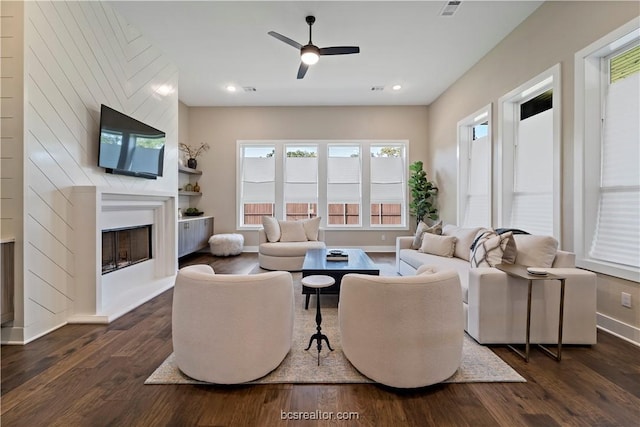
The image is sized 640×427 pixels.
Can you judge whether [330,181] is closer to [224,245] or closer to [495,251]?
[224,245]

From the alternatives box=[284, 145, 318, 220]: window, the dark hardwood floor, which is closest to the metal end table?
the dark hardwood floor

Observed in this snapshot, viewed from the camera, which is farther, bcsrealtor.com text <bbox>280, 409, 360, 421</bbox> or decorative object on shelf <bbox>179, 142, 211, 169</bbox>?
decorative object on shelf <bbox>179, 142, 211, 169</bbox>

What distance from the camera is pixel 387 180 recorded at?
6758mm

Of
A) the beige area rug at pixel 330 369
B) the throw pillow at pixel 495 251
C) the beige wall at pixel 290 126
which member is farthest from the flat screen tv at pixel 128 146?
the throw pillow at pixel 495 251

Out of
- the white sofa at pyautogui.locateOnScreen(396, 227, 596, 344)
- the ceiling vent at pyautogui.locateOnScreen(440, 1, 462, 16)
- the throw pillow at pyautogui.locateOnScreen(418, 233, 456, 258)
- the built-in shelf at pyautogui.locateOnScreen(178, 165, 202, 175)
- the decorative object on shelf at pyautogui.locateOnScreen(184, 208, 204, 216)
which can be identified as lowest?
the white sofa at pyautogui.locateOnScreen(396, 227, 596, 344)

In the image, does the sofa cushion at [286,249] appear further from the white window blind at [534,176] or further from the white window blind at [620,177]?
the white window blind at [620,177]

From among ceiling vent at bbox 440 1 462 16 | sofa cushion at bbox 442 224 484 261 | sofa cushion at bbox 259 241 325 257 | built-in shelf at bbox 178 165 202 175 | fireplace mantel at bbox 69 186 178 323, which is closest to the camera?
fireplace mantel at bbox 69 186 178 323

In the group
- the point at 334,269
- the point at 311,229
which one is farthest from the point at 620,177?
the point at 311,229

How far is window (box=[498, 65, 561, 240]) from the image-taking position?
3072 mm

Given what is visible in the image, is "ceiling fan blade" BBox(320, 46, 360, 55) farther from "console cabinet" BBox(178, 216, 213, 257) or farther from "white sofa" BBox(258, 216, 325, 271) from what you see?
"console cabinet" BBox(178, 216, 213, 257)

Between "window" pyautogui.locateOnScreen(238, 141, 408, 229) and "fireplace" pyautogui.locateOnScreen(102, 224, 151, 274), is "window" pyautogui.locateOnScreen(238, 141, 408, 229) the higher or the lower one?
the higher one

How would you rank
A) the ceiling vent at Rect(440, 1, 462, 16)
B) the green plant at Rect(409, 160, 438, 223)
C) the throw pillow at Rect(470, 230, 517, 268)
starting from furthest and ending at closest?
the green plant at Rect(409, 160, 438, 223)
the ceiling vent at Rect(440, 1, 462, 16)
the throw pillow at Rect(470, 230, 517, 268)

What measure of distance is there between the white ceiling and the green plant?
5.46ft

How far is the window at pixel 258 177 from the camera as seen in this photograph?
6.74 meters
